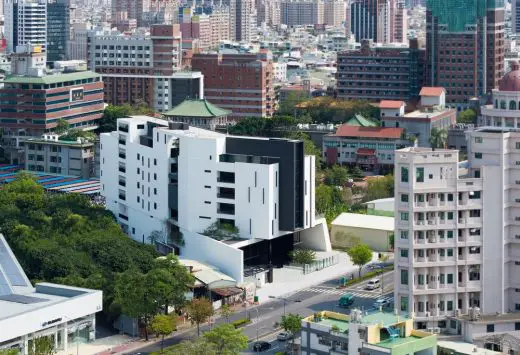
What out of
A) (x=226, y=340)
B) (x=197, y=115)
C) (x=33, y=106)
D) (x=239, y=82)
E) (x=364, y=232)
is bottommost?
(x=226, y=340)

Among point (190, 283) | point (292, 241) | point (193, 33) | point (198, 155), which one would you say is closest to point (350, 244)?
point (292, 241)

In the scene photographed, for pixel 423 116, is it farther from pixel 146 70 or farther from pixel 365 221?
pixel 365 221

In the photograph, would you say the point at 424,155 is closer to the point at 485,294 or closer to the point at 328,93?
the point at 485,294

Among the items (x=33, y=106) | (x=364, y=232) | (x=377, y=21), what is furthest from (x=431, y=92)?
(x=377, y=21)

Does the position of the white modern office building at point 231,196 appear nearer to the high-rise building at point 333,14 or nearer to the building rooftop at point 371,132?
the building rooftop at point 371,132

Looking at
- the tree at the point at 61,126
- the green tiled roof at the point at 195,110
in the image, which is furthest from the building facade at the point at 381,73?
the tree at the point at 61,126

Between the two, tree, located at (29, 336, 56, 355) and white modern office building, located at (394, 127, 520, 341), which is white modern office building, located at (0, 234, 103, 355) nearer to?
tree, located at (29, 336, 56, 355)
